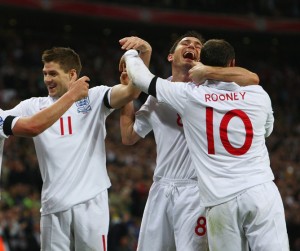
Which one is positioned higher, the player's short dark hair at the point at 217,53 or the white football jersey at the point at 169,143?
the player's short dark hair at the point at 217,53

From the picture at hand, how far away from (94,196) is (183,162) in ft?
2.46

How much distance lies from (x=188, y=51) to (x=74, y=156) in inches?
49.3

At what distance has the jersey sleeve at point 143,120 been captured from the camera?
6.11 metres

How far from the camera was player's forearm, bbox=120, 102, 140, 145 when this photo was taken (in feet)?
20.4

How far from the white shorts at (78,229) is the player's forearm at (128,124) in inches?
24.3

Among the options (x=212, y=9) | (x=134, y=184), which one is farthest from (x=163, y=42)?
(x=134, y=184)

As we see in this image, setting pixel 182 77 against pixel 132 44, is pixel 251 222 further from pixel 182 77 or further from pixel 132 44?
pixel 132 44

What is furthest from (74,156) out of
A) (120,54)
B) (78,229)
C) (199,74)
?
(120,54)

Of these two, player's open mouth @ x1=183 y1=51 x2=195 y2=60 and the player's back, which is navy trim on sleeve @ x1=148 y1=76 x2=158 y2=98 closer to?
the player's back

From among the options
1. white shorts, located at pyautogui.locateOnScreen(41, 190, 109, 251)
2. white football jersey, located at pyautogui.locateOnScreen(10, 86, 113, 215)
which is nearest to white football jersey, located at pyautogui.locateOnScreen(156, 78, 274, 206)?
white football jersey, located at pyautogui.locateOnScreen(10, 86, 113, 215)

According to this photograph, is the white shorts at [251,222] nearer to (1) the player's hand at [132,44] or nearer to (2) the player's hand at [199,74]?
(2) the player's hand at [199,74]

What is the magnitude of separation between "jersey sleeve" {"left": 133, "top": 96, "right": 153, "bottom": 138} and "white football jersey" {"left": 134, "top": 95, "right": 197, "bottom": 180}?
0.4 inches

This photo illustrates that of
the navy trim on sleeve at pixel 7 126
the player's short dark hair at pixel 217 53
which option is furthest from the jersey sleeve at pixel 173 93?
the navy trim on sleeve at pixel 7 126

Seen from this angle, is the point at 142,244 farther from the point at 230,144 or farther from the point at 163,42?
the point at 163,42
